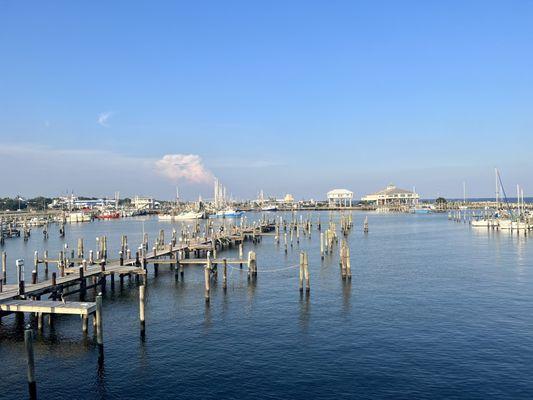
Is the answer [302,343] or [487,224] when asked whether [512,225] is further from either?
[302,343]

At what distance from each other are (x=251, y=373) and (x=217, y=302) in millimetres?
Result: 16058

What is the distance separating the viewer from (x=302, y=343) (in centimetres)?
2970

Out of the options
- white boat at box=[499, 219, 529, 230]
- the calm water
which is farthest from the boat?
the calm water

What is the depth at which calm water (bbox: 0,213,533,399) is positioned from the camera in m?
23.6

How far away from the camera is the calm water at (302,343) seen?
77.3 ft

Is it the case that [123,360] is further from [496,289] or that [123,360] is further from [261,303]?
[496,289]

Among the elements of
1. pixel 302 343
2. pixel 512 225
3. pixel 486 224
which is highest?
pixel 512 225

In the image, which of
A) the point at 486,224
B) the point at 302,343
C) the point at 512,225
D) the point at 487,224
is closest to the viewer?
the point at 302,343

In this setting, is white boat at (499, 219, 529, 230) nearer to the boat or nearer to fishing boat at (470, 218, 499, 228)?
the boat

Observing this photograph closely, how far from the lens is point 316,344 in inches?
1162

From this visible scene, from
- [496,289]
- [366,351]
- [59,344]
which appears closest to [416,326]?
[366,351]

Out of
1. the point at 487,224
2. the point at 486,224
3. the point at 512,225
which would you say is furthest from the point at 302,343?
the point at 486,224

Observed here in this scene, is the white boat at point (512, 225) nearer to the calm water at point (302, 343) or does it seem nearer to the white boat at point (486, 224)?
the white boat at point (486, 224)

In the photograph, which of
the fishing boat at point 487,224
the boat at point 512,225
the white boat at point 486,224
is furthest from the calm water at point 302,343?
the white boat at point 486,224
